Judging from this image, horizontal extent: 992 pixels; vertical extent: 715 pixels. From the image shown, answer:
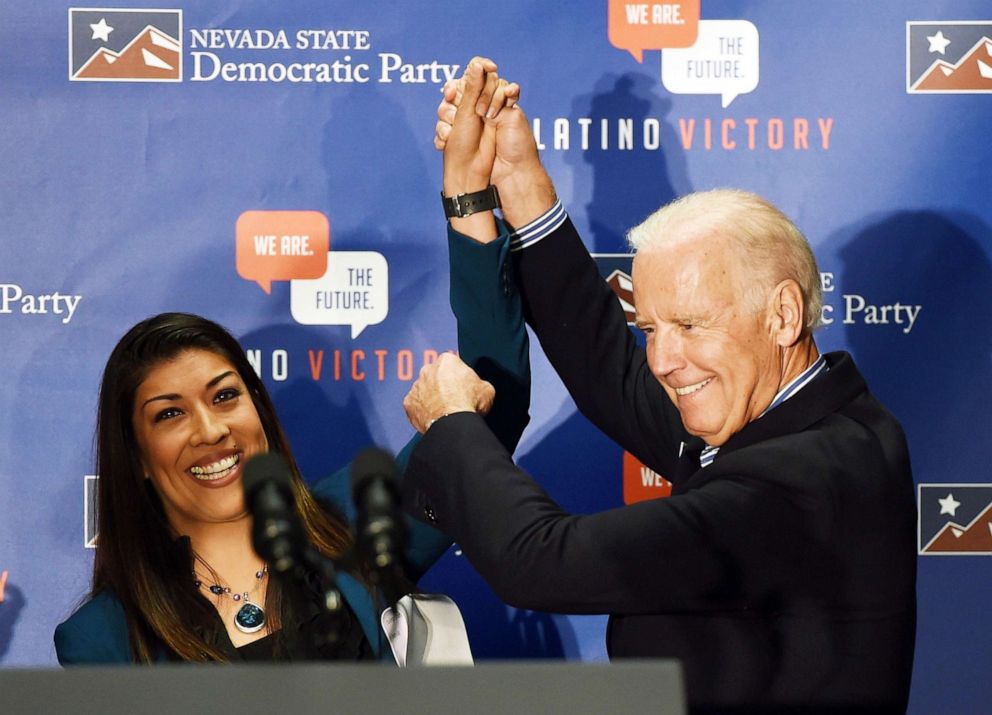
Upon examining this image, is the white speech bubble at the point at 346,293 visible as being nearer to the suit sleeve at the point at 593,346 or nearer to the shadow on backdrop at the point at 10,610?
the suit sleeve at the point at 593,346

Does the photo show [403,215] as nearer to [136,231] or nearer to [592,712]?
[136,231]

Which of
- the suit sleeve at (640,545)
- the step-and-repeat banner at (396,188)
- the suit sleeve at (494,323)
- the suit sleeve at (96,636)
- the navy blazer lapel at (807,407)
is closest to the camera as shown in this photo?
the suit sleeve at (640,545)

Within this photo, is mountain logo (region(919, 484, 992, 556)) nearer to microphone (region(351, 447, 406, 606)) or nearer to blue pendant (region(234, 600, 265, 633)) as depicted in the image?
blue pendant (region(234, 600, 265, 633))

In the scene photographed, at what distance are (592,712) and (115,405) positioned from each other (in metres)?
1.77

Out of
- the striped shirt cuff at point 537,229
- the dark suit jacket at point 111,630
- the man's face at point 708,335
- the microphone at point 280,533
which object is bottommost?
the dark suit jacket at point 111,630

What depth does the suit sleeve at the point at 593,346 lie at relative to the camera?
276 cm

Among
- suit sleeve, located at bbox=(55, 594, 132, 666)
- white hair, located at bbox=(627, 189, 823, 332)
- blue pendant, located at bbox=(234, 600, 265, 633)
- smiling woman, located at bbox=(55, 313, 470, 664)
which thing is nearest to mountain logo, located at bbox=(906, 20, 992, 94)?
white hair, located at bbox=(627, 189, 823, 332)

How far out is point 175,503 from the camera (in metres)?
2.78

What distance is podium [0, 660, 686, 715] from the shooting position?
3.98ft

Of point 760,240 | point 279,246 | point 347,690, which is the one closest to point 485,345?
point 279,246

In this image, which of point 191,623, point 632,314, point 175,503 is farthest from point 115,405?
point 632,314

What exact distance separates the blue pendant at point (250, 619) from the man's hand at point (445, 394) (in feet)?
1.85

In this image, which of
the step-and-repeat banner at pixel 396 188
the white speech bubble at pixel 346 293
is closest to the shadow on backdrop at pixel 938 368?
the step-and-repeat banner at pixel 396 188

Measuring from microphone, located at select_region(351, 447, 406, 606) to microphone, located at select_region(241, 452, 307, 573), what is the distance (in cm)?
7
